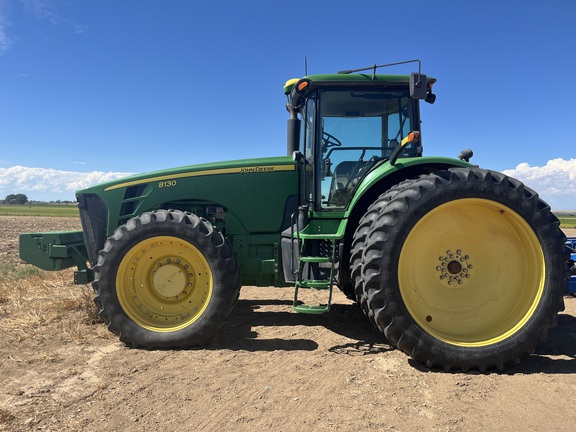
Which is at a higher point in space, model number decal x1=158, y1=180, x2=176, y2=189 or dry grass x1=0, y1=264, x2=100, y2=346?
model number decal x1=158, y1=180, x2=176, y2=189

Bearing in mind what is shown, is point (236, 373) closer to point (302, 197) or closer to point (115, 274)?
point (115, 274)

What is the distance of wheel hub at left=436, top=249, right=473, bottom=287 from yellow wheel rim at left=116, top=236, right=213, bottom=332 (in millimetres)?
2189

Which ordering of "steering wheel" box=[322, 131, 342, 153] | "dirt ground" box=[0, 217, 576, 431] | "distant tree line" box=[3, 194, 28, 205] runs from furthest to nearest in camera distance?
"distant tree line" box=[3, 194, 28, 205] → "steering wheel" box=[322, 131, 342, 153] → "dirt ground" box=[0, 217, 576, 431]

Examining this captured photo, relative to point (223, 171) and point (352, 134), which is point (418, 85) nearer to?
point (352, 134)

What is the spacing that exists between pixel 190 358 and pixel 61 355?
1.17 m

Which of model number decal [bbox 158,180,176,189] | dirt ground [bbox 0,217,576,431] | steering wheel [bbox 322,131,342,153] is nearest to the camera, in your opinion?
dirt ground [bbox 0,217,576,431]

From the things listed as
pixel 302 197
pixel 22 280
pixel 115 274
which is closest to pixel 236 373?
pixel 115 274

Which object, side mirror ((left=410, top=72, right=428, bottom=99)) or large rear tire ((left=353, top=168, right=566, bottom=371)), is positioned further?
side mirror ((left=410, top=72, right=428, bottom=99))

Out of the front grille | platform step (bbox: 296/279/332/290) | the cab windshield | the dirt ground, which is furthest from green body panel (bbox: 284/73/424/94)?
the front grille

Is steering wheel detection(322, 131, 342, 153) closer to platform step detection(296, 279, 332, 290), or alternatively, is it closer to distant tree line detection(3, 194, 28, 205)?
platform step detection(296, 279, 332, 290)

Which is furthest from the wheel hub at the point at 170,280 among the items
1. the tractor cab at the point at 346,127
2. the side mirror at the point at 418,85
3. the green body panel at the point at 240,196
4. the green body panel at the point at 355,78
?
the side mirror at the point at 418,85

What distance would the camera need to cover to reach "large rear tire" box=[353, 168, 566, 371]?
A: 3.26 m

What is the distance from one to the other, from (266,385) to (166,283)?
5.09 ft

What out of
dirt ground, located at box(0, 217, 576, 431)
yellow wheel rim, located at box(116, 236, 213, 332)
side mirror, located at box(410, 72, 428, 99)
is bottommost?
dirt ground, located at box(0, 217, 576, 431)
